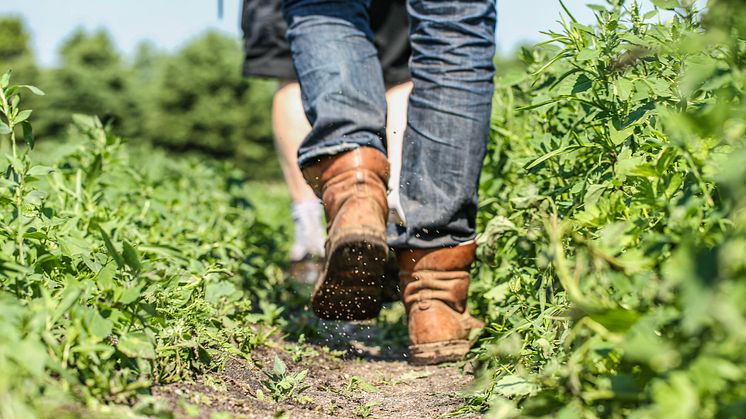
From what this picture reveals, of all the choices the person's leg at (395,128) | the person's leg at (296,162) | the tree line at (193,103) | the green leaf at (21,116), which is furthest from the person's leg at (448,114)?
the tree line at (193,103)

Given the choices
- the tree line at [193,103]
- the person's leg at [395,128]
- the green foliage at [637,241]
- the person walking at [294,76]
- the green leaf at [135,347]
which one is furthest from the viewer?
the tree line at [193,103]

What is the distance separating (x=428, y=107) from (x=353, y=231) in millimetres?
427

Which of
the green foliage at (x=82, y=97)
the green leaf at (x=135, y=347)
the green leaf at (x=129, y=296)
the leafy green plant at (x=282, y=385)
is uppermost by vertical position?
the green leaf at (x=129, y=296)

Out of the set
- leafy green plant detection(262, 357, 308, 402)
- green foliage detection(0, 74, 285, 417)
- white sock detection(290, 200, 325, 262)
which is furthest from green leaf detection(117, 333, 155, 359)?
white sock detection(290, 200, 325, 262)

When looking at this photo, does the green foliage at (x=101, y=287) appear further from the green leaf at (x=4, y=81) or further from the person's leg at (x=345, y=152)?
the person's leg at (x=345, y=152)

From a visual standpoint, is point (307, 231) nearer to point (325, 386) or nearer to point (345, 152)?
point (345, 152)

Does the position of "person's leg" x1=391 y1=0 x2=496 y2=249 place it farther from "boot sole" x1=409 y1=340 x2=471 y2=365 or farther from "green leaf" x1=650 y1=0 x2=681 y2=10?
"green leaf" x1=650 y1=0 x2=681 y2=10

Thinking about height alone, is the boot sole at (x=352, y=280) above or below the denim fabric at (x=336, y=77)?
below

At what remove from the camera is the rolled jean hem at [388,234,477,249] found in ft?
7.59

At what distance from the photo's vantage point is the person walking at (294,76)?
10.2ft

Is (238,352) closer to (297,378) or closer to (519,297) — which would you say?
(297,378)

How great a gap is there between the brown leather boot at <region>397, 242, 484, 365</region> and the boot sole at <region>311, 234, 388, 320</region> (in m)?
0.13

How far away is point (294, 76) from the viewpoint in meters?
3.31

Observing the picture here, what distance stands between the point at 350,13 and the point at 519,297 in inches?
40.5
